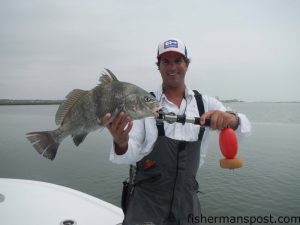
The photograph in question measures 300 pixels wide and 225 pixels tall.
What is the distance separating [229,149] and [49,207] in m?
3.63

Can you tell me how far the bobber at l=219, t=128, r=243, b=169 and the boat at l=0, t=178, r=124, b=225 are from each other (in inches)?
101

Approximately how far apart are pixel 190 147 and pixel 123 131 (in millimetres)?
939

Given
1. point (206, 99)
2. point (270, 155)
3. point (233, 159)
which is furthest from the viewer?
point (270, 155)

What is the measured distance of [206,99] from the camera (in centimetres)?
405

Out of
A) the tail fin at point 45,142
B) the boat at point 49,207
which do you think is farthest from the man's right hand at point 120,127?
the boat at point 49,207

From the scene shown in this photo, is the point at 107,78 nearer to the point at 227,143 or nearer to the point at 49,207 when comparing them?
the point at 227,143

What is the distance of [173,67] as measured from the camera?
3.87 meters

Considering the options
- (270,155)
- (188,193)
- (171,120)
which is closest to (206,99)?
(171,120)

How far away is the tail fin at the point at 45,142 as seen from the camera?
3.34m

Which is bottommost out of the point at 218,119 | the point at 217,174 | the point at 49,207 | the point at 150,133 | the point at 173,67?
the point at 217,174

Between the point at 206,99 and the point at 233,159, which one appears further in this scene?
the point at 206,99

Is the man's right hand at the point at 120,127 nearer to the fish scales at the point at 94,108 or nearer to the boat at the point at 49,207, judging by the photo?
the fish scales at the point at 94,108

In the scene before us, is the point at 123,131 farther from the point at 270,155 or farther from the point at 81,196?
the point at 270,155

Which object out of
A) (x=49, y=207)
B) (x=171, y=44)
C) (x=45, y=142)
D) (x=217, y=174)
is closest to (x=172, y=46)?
(x=171, y=44)
